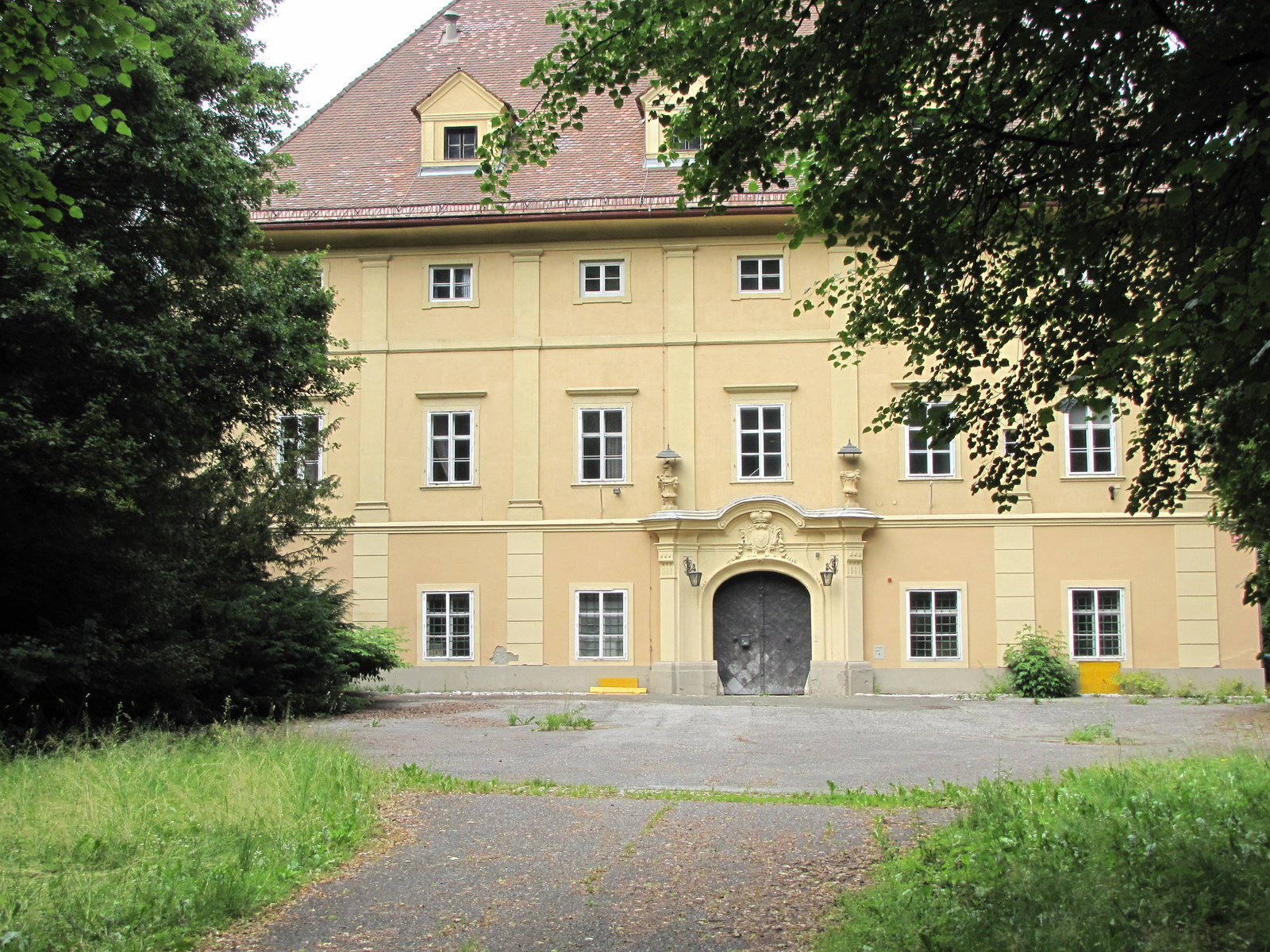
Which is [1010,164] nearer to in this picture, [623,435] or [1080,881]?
[1080,881]

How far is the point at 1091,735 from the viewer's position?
13164 millimetres

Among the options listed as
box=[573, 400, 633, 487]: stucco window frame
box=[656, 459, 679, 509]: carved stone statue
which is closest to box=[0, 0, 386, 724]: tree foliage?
box=[573, 400, 633, 487]: stucco window frame

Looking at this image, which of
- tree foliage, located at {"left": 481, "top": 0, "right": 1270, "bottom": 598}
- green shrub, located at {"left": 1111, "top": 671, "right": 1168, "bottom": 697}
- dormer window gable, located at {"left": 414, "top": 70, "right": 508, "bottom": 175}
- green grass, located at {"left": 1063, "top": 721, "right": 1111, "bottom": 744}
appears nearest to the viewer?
tree foliage, located at {"left": 481, "top": 0, "right": 1270, "bottom": 598}

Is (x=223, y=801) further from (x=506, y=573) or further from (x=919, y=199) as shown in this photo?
(x=506, y=573)

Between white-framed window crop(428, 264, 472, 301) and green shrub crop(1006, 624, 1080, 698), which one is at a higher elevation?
white-framed window crop(428, 264, 472, 301)

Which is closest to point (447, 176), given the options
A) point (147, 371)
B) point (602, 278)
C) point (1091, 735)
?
point (602, 278)

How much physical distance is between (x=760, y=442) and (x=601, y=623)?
4.62m

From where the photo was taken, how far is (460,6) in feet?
97.2

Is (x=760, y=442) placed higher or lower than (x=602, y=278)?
lower

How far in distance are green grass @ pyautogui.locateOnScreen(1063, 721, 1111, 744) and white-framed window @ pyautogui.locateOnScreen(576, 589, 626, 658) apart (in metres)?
10.5

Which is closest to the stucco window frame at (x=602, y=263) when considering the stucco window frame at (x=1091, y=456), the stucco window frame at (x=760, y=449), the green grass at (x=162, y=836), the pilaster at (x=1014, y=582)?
the stucco window frame at (x=760, y=449)

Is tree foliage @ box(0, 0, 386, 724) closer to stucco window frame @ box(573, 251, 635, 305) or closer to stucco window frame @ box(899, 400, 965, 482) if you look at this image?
stucco window frame @ box(573, 251, 635, 305)

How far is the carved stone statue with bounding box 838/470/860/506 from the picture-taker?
22203 mm

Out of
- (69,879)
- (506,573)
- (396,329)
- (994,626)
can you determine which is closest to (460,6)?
(396,329)
